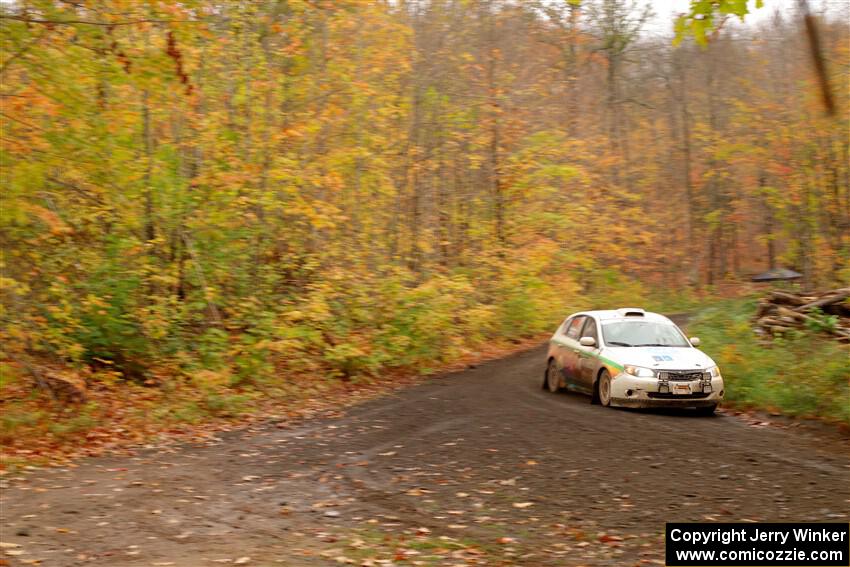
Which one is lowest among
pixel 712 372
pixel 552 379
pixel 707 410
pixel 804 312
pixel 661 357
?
pixel 707 410

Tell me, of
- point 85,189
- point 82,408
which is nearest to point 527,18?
point 85,189

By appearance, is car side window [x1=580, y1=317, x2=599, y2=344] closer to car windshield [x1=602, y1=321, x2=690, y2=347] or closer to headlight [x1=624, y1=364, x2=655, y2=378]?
car windshield [x1=602, y1=321, x2=690, y2=347]

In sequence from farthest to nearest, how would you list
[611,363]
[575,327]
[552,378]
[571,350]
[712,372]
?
[552,378] → [575,327] → [571,350] → [611,363] → [712,372]

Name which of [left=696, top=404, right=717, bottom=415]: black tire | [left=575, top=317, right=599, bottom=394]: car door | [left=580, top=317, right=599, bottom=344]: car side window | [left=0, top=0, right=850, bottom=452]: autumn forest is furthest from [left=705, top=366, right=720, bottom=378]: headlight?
[left=0, top=0, right=850, bottom=452]: autumn forest

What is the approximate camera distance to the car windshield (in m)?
15.1

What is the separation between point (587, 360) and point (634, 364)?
1.48 meters

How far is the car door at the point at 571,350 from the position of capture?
16.2 meters

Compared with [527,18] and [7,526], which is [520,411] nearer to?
[7,526]

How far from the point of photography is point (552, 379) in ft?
57.4

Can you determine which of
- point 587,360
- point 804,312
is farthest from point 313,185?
point 804,312

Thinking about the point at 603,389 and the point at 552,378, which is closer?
the point at 603,389

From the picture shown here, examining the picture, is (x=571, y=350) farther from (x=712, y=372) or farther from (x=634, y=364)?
(x=712, y=372)

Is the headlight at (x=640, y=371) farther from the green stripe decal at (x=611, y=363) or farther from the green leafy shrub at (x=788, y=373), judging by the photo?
the green leafy shrub at (x=788, y=373)

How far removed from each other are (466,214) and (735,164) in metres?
21.8
